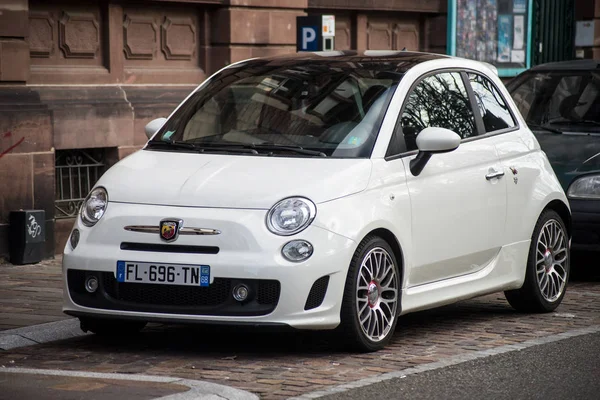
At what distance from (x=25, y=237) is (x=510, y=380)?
588 centimetres

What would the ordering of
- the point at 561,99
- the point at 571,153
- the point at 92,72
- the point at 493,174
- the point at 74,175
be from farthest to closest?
the point at 92,72 < the point at 74,175 < the point at 561,99 < the point at 571,153 < the point at 493,174

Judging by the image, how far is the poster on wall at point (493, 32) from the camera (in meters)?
20.0

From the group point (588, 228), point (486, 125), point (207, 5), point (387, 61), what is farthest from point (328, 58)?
point (207, 5)

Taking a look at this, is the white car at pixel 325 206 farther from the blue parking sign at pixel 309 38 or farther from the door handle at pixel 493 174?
the blue parking sign at pixel 309 38

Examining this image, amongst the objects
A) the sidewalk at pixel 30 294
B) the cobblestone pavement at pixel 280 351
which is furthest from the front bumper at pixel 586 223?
the sidewalk at pixel 30 294

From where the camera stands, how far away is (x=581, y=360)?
24.3ft

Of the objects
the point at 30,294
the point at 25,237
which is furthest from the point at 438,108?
the point at 25,237

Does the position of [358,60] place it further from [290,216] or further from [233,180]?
[290,216]

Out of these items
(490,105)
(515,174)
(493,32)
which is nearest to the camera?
(515,174)

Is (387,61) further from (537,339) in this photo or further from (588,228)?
(588,228)

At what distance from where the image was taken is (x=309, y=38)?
45.2 ft

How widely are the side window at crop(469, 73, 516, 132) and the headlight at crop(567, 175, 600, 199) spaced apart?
1.93 meters

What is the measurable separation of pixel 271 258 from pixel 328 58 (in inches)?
81.3

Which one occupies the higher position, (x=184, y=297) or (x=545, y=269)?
(x=184, y=297)
